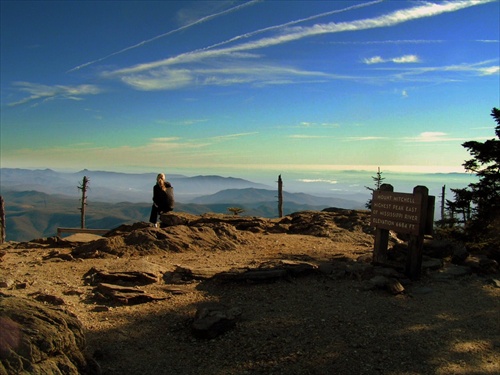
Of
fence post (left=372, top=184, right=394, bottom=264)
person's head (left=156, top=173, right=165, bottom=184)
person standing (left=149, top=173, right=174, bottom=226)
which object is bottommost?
fence post (left=372, top=184, right=394, bottom=264)

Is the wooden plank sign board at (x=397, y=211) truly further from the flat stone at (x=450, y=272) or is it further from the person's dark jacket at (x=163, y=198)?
the person's dark jacket at (x=163, y=198)

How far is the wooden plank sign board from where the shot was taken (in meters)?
9.52

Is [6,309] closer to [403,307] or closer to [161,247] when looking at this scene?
[403,307]

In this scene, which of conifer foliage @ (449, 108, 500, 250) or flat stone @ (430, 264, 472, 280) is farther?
conifer foliage @ (449, 108, 500, 250)

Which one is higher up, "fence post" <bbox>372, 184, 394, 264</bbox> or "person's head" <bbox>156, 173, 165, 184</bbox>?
"person's head" <bbox>156, 173, 165, 184</bbox>

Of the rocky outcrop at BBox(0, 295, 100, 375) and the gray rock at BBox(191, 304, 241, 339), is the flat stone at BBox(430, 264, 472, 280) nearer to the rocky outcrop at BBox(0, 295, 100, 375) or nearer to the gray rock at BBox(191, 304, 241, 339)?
the gray rock at BBox(191, 304, 241, 339)

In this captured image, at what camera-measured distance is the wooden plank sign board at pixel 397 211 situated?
9.52 metres

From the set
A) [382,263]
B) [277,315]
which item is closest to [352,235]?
[382,263]

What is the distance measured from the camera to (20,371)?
156 inches

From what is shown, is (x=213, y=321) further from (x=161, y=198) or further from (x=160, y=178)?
(x=161, y=198)

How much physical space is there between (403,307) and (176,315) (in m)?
4.67

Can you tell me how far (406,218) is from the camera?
9.72 meters

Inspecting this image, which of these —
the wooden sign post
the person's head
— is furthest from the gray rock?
the person's head

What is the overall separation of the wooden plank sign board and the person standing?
8.20 m
